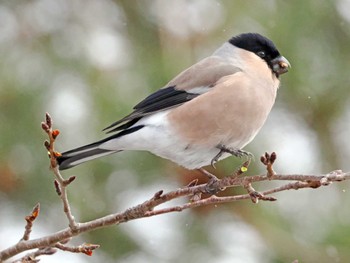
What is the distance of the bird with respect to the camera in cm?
216

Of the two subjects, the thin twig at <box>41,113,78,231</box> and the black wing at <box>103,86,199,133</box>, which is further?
the black wing at <box>103,86,199,133</box>

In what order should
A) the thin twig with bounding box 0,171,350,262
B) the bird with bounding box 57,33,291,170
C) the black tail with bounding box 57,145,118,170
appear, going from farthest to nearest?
1. the bird with bounding box 57,33,291,170
2. the black tail with bounding box 57,145,118,170
3. the thin twig with bounding box 0,171,350,262

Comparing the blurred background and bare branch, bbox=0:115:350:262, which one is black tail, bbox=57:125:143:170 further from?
the blurred background

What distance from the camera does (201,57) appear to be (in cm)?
288

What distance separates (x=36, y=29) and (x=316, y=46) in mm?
1158

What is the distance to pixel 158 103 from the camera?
2.27m

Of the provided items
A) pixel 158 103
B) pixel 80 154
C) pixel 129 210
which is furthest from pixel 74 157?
pixel 129 210

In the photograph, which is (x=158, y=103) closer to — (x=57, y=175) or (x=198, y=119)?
(x=198, y=119)

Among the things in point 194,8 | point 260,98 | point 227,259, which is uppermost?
point 194,8

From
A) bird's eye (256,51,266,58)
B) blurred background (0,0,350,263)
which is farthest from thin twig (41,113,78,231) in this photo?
blurred background (0,0,350,263)


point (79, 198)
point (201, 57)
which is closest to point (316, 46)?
point (201, 57)

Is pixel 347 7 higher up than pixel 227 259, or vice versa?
pixel 347 7

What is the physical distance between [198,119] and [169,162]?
67cm

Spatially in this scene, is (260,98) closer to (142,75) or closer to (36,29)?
(142,75)
